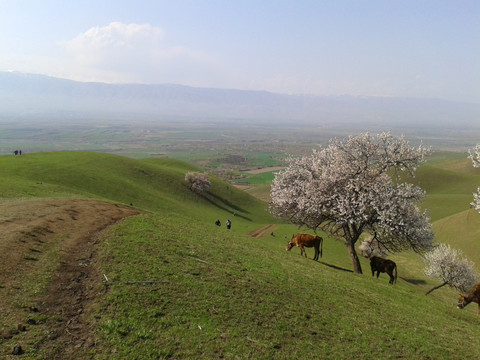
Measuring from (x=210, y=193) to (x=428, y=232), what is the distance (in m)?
88.5

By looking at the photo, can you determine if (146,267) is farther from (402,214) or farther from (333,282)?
(402,214)

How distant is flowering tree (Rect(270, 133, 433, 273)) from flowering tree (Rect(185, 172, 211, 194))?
74634 mm

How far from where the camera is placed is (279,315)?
51.5ft

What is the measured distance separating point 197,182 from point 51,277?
303 feet

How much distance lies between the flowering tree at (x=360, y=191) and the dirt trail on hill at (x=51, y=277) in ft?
68.1

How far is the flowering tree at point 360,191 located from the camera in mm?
29922

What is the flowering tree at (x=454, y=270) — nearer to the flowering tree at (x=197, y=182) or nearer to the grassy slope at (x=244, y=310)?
the grassy slope at (x=244, y=310)

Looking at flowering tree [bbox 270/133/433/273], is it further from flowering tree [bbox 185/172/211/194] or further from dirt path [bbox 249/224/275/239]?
flowering tree [bbox 185/172/211/194]

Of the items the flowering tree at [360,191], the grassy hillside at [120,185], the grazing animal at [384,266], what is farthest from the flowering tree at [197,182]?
the grazing animal at [384,266]

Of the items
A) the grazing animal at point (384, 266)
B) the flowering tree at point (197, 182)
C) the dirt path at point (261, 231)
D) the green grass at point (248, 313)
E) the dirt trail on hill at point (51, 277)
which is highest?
the dirt trail on hill at point (51, 277)

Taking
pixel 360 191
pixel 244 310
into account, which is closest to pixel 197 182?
pixel 360 191

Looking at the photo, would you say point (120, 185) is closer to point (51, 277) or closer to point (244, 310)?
point (51, 277)

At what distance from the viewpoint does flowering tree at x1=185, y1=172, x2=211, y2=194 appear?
356 feet

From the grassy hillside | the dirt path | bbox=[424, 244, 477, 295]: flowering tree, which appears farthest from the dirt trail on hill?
bbox=[424, 244, 477, 295]: flowering tree
